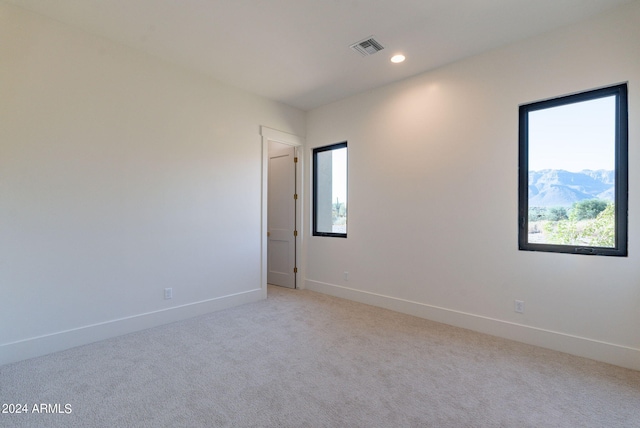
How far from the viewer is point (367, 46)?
3010 millimetres

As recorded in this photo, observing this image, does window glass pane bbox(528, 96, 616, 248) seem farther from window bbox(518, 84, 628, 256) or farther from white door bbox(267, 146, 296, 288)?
white door bbox(267, 146, 296, 288)

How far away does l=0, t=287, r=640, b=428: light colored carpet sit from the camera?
1.79m

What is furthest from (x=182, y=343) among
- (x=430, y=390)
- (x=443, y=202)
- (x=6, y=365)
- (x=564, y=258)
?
(x=564, y=258)

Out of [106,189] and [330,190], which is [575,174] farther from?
[106,189]

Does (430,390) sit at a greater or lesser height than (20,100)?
lesser

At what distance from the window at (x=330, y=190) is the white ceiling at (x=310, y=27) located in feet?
4.47

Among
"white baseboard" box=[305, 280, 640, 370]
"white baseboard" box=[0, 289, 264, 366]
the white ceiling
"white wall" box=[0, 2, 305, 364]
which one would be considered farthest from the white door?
the white ceiling

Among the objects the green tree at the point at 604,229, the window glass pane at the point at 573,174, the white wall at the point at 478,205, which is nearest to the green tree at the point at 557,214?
the window glass pane at the point at 573,174

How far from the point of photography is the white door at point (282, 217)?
16.4 feet

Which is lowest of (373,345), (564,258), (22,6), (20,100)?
(373,345)

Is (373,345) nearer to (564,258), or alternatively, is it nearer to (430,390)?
(430,390)

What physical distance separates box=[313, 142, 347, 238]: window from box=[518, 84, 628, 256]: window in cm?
229

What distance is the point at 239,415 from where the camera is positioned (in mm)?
1808

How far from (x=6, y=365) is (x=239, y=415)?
2.09 metres
